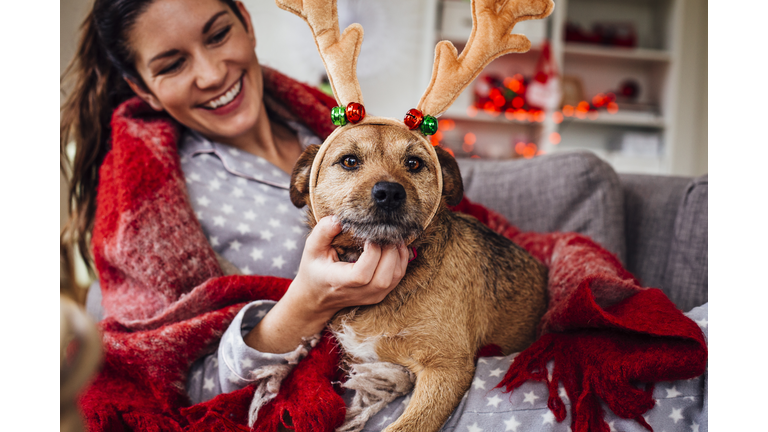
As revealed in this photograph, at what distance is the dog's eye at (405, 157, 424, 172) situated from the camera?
29.5 inches

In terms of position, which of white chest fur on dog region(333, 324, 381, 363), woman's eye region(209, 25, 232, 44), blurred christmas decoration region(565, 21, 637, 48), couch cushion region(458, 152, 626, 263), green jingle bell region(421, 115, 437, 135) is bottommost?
white chest fur on dog region(333, 324, 381, 363)

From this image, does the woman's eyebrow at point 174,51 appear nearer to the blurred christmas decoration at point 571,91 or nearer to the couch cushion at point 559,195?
the couch cushion at point 559,195

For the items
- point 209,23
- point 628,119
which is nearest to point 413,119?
point 209,23

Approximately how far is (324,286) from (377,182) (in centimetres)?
21

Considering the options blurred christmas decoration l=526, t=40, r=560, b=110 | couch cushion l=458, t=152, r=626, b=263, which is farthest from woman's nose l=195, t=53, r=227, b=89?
blurred christmas decoration l=526, t=40, r=560, b=110

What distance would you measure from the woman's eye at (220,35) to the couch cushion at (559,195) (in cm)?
98

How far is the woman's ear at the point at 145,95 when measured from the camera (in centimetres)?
118

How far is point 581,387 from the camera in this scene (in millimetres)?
787

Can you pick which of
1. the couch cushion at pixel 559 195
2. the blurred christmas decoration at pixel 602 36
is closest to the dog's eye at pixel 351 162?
the couch cushion at pixel 559 195

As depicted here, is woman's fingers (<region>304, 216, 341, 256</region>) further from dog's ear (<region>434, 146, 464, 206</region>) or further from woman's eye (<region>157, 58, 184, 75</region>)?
woman's eye (<region>157, 58, 184, 75</region>)

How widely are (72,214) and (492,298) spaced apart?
3.97 feet

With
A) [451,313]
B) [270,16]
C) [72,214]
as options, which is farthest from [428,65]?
[451,313]

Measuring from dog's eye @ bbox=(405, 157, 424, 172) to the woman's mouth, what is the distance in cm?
62

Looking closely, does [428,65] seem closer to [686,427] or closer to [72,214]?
[72,214]
